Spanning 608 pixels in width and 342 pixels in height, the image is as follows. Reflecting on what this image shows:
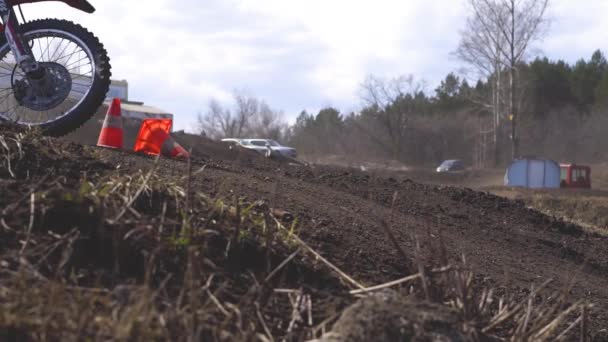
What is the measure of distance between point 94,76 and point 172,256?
3568 mm

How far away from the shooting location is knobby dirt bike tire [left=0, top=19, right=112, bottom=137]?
6410mm

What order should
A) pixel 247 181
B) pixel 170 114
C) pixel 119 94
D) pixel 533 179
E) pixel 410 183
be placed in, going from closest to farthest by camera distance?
pixel 247 181 → pixel 410 183 → pixel 533 179 → pixel 170 114 → pixel 119 94

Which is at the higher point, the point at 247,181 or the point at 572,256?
Answer: the point at 247,181

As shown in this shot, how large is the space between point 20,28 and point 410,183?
5364mm

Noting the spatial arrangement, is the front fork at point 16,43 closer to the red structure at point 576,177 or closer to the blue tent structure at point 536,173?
the blue tent structure at point 536,173

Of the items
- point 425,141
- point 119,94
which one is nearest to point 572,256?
point 119,94

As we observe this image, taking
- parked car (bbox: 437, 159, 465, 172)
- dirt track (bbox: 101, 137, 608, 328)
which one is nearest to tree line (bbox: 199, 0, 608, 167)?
parked car (bbox: 437, 159, 465, 172)

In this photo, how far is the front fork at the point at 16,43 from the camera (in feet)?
20.4

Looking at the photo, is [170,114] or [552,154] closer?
[170,114]

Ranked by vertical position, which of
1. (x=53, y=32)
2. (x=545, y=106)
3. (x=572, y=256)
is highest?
(x=545, y=106)

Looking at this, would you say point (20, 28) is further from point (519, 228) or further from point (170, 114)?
point (170, 114)

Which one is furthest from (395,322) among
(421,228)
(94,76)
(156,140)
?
(156,140)

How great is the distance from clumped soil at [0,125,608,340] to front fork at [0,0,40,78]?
961 millimetres

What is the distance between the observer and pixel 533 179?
103 feet
